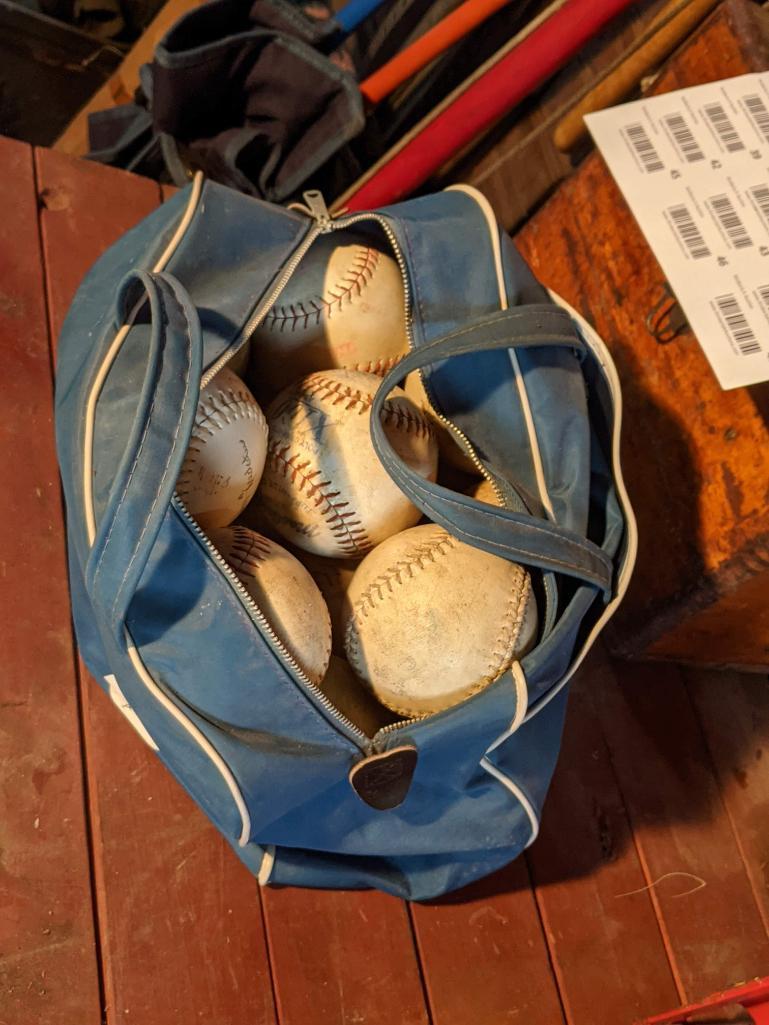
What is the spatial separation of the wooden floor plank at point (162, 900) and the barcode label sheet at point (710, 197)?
78cm

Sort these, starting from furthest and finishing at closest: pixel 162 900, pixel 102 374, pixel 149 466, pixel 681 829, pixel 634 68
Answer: pixel 634 68 < pixel 681 829 < pixel 162 900 < pixel 102 374 < pixel 149 466

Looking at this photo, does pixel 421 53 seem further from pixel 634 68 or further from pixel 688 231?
pixel 688 231

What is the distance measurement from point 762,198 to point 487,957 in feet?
3.24

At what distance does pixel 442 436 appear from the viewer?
866mm

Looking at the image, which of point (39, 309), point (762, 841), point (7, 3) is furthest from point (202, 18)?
point (762, 841)

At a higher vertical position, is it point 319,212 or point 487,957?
point 319,212

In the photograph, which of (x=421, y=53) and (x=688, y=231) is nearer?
(x=688, y=231)

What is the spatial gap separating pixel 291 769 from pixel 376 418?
0.99 ft

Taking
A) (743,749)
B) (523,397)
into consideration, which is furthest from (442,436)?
(743,749)

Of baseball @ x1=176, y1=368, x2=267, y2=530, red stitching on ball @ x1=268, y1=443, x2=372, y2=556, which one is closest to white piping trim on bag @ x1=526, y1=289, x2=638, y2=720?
red stitching on ball @ x1=268, y1=443, x2=372, y2=556

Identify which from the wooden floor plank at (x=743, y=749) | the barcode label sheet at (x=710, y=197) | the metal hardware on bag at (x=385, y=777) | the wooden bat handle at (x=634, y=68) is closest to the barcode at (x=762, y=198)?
the barcode label sheet at (x=710, y=197)

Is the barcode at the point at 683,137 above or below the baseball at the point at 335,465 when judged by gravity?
above

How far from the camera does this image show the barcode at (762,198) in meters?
0.94

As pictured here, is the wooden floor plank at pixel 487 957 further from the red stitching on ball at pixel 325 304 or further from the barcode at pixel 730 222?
the barcode at pixel 730 222
